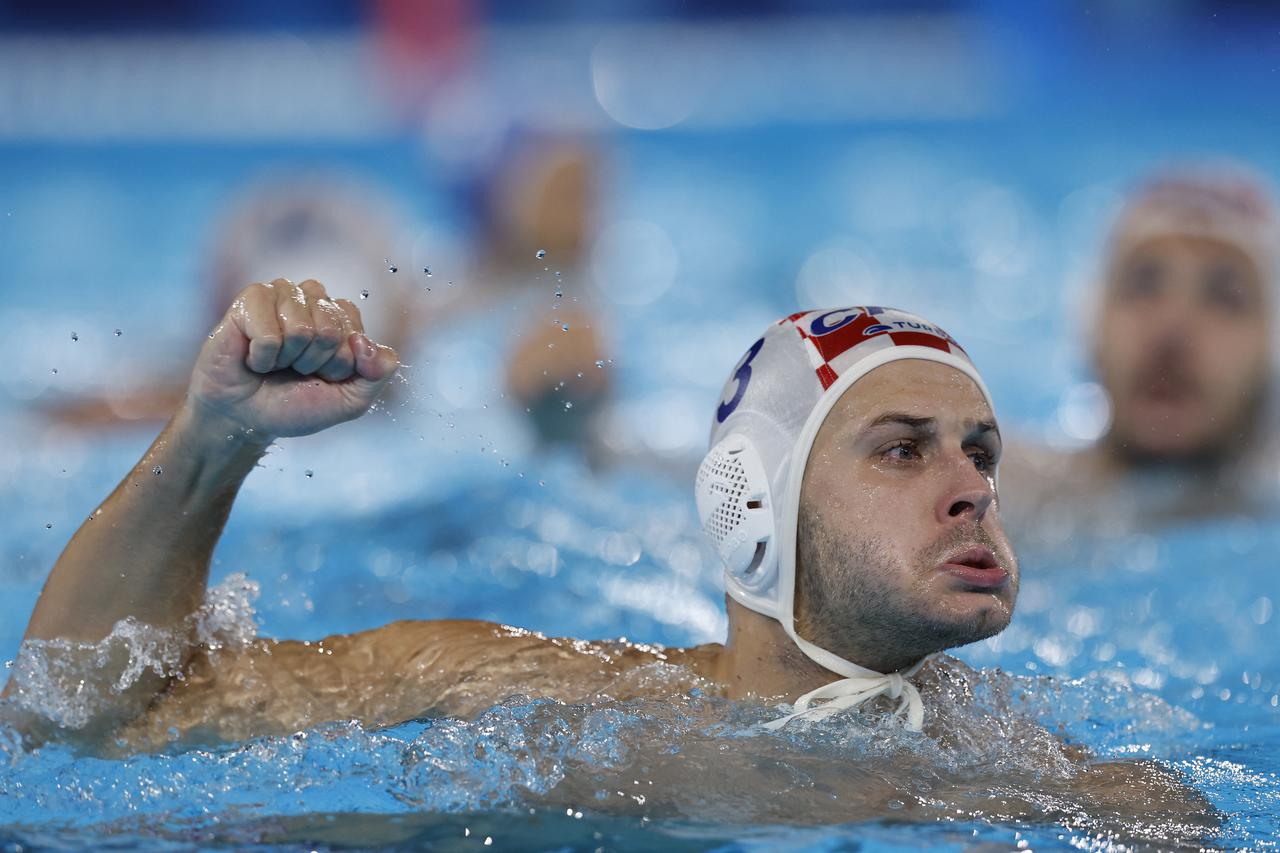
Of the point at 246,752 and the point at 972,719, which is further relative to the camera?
the point at 972,719

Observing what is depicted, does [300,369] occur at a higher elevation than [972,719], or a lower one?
higher

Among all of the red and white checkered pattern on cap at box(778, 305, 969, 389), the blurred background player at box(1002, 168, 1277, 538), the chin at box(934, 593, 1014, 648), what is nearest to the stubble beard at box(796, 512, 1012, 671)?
the chin at box(934, 593, 1014, 648)

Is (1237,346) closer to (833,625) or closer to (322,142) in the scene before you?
(833,625)

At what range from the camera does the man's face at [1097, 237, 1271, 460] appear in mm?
4656

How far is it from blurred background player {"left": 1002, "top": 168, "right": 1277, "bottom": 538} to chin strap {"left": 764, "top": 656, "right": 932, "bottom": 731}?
228cm

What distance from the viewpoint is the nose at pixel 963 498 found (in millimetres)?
2463

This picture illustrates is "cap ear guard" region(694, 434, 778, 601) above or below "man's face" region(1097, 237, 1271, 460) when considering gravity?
below

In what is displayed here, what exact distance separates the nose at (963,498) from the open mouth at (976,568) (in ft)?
0.19

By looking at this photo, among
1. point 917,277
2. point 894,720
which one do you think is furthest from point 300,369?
point 917,277

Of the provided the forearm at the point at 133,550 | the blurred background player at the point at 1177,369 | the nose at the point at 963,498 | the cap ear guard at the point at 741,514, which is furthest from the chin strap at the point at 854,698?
the blurred background player at the point at 1177,369

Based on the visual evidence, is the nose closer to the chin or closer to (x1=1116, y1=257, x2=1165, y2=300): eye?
the chin

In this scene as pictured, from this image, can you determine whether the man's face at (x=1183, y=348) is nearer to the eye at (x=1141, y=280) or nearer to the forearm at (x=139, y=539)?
the eye at (x=1141, y=280)

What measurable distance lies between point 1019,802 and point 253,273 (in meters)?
3.99

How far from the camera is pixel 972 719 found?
Result: 273 centimetres
